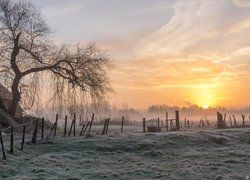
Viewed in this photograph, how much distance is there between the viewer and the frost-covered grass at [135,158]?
17.4m

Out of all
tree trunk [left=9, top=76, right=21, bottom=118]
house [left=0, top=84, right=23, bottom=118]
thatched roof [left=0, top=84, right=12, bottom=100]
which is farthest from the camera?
house [left=0, top=84, right=23, bottom=118]

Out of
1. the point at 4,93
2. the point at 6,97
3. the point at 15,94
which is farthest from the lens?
the point at 6,97

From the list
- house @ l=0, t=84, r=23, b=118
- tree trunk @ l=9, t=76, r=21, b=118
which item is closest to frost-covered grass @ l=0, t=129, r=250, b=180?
tree trunk @ l=9, t=76, r=21, b=118

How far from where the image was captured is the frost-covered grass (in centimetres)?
1741

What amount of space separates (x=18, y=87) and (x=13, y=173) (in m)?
26.3

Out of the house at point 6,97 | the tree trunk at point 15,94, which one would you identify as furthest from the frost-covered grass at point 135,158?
the house at point 6,97

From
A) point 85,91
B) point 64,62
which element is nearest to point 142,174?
point 85,91

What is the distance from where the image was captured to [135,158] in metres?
21.8

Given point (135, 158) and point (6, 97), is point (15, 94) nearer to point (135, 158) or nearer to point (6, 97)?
point (6, 97)

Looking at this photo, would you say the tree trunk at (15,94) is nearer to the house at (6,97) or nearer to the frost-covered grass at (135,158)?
the house at (6,97)

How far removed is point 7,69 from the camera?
42000 millimetres

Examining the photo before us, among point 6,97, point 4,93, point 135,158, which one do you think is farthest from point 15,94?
point 135,158

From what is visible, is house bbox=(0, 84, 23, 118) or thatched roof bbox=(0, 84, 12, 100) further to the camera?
house bbox=(0, 84, 23, 118)

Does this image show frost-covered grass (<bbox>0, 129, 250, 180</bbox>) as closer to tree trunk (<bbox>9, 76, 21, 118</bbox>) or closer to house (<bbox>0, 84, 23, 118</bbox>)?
tree trunk (<bbox>9, 76, 21, 118</bbox>)
